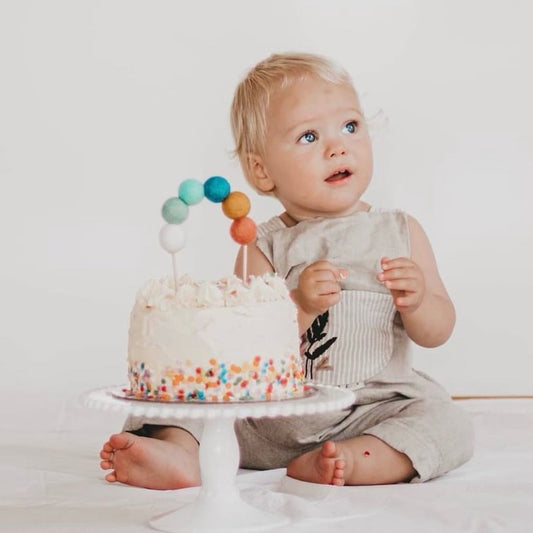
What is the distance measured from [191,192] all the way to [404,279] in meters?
0.37

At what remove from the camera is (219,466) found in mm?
1316

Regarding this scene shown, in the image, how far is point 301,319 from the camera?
5.24ft

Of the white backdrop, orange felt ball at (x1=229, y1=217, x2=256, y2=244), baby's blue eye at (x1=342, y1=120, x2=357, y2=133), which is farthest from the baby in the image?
the white backdrop

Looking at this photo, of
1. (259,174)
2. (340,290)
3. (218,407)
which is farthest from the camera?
(259,174)

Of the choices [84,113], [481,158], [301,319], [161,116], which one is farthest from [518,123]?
[301,319]

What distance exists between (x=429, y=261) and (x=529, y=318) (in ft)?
3.80

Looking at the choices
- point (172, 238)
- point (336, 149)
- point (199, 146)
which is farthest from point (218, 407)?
point (199, 146)

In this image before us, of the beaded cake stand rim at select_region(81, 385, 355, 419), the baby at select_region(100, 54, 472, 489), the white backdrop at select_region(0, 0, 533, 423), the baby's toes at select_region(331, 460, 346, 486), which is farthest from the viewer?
the white backdrop at select_region(0, 0, 533, 423)

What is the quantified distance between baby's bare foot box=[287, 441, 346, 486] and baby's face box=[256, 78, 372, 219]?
0.44 metres

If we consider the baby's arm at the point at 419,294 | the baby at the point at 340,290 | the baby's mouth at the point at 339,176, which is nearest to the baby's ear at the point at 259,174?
the baby at the point at 340,290

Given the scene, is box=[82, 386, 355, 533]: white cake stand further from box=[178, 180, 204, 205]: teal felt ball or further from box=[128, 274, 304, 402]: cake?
box=[178, 180, 204, 205]: teal felt ball

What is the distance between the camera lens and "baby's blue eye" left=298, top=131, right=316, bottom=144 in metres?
1.79

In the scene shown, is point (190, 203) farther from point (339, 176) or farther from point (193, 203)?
point (339, 176)

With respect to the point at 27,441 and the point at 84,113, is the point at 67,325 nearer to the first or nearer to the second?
the point at 84,113
